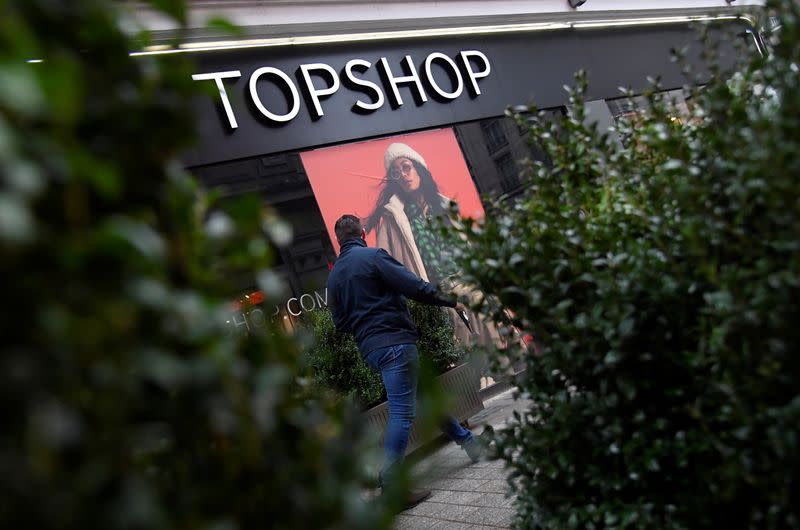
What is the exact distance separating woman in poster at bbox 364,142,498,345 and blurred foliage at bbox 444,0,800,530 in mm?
6315

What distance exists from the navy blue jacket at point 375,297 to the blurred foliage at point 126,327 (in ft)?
13.5

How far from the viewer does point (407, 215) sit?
9.05 meters

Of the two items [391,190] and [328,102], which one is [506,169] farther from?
[328,102]

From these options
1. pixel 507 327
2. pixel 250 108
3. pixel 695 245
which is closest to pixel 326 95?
pixel 250 108

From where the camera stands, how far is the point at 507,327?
2436 millimetres

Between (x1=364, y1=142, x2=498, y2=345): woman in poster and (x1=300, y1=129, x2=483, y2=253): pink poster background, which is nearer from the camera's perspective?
(x1=300, y1=129, x2=483, y2=253): pink poster background

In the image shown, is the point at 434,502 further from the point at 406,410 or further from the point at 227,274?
the point at 227,274

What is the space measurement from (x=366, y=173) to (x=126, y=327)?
8.31m

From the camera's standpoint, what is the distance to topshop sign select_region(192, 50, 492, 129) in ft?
27.5

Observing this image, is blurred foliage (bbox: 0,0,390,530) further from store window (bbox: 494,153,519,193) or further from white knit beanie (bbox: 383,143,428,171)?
store window (bbox: 494,153,519,193)

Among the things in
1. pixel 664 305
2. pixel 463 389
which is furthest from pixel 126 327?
pixel 463 389

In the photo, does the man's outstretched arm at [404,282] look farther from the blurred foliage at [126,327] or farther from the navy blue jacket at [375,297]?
the blurred foliage at [126,327]

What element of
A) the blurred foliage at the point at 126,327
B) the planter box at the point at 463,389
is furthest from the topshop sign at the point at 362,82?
the blurred foliage at the point at 126,327

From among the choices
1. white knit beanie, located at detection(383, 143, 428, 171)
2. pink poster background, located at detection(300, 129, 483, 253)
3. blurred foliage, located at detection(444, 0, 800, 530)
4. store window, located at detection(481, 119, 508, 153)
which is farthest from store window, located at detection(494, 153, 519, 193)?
blurred foliage, located at detection(444, 0, 800, 530)
